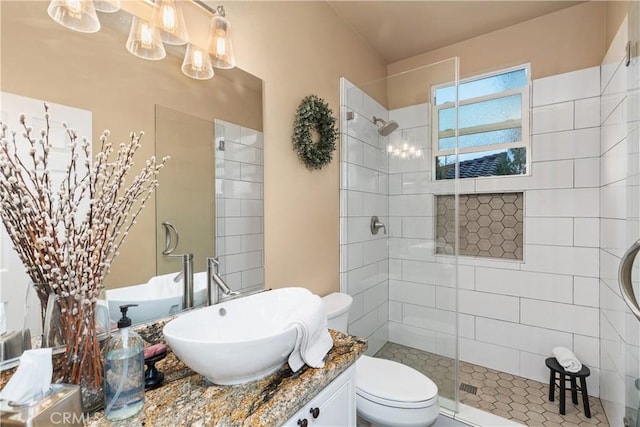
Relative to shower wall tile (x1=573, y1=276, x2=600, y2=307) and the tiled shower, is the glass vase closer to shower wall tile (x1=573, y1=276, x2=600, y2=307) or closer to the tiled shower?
the tiled shower

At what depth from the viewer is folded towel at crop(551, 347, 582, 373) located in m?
2.03

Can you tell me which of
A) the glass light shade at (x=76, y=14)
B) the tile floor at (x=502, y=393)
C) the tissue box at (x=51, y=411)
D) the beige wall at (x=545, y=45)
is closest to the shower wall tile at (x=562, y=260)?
the tile floor at (x=502, y=393)

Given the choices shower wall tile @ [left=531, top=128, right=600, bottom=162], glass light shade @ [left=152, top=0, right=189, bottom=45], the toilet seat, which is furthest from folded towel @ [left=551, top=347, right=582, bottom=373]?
glass light shade @ [left=152, top=0, right=189, bottom=45]

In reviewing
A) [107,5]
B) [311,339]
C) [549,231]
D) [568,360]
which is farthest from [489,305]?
[107,5]

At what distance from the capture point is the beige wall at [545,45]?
2.16 metres

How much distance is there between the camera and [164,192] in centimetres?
117

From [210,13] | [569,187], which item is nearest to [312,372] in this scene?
[210,13]

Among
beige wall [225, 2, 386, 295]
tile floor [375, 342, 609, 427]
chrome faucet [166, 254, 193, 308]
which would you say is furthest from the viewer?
tile floor [375, 342, 609, 427]

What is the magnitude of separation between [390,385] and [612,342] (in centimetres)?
135

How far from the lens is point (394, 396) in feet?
5.02

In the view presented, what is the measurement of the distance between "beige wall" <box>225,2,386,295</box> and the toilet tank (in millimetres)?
114

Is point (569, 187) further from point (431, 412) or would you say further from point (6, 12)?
point (6, 12)

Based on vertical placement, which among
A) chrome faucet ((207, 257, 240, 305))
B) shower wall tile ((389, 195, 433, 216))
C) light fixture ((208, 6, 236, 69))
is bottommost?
chrome faucet ((207, 257, 240, 305))

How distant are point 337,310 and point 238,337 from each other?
84cm
